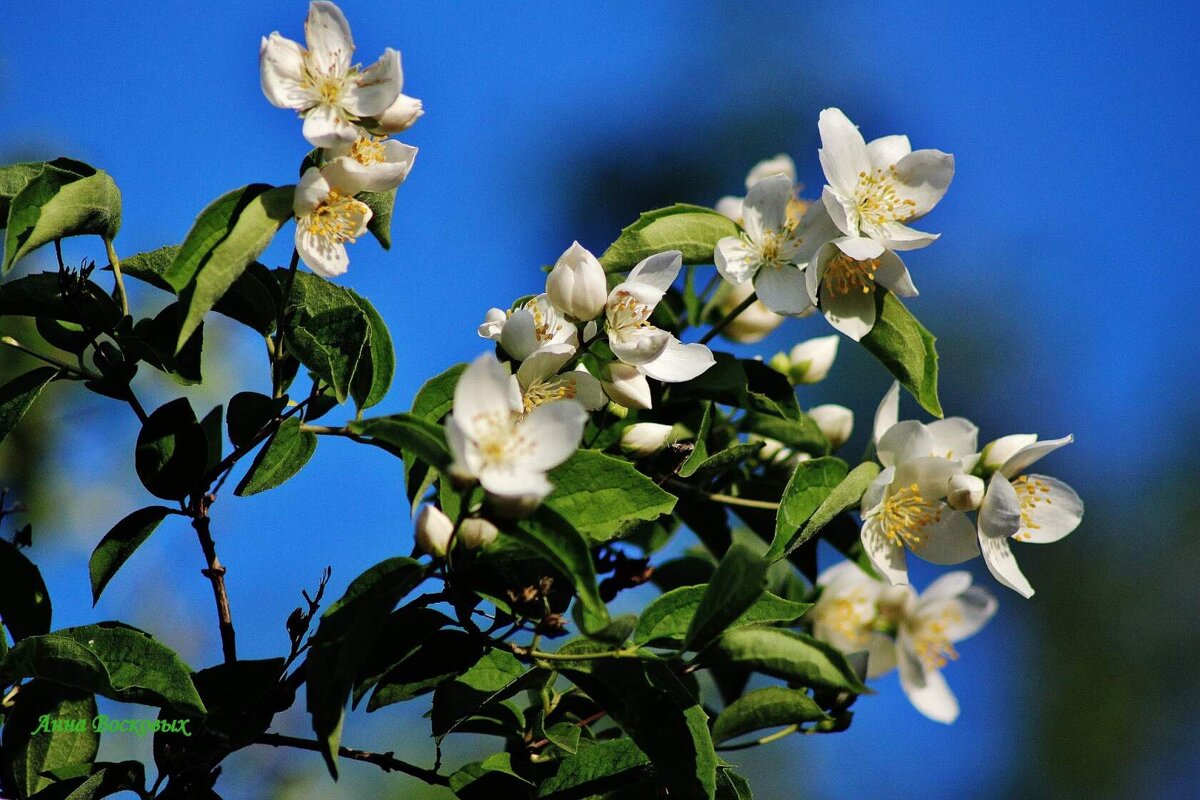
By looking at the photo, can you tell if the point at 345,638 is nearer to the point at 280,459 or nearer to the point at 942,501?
the point at 280,459

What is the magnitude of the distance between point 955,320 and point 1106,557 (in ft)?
11.5

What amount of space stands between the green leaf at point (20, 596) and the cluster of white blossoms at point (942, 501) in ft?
3.38

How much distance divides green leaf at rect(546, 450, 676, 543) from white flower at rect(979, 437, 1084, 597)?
1.76 ft

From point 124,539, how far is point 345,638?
0.48 meters

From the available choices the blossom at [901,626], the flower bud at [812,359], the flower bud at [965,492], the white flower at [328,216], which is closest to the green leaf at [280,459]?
the white flower at [328,216]

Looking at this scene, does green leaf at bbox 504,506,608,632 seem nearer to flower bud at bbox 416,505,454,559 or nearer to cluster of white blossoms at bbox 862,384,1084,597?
flower bud at bbox 416,505,454,559

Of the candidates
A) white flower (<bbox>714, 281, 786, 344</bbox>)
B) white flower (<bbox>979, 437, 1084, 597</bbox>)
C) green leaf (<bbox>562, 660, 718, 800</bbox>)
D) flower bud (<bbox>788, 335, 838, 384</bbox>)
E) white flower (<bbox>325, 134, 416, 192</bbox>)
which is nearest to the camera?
green leaf (<bbox>562, 660, 718, 800</bbox>)

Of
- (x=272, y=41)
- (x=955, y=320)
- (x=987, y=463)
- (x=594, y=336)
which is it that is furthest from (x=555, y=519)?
(x=955, y=320)

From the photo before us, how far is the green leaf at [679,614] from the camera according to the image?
1.12 metres

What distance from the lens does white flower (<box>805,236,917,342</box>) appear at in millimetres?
1388

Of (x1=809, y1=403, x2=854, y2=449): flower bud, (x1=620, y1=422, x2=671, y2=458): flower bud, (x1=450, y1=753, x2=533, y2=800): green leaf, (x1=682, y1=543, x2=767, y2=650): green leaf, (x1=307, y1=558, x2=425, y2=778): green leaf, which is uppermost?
(x1=809, y1=403, x2=854, y2=449): flower bud

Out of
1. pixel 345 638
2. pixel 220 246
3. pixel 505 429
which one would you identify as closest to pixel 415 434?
pixel 505 429

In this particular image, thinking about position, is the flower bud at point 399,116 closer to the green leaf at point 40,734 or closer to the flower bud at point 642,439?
the flower bud at point 642,439

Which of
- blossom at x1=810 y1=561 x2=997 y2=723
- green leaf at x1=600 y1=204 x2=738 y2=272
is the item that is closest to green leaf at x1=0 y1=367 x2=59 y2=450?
green leaf at x1=600 y1=204 x2=738 y2=272
